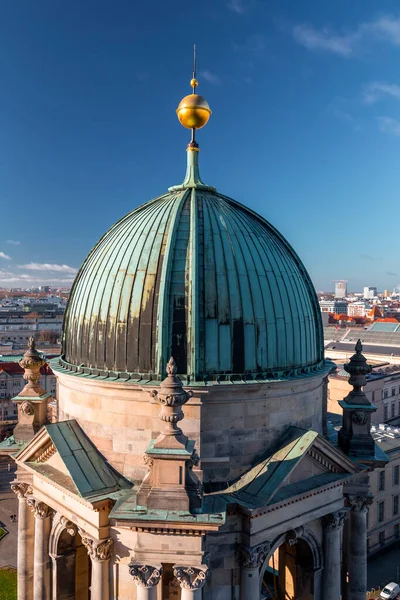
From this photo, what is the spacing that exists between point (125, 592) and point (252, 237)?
53.1 feet

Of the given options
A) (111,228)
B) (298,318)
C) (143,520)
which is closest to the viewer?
(143,520)

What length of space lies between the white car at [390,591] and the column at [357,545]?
3059 centimetres

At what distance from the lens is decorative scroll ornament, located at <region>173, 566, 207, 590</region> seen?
52.6 ft

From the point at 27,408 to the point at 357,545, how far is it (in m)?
19.2

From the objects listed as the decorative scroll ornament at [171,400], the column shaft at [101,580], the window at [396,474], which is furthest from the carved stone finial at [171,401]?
the window at [396,474]

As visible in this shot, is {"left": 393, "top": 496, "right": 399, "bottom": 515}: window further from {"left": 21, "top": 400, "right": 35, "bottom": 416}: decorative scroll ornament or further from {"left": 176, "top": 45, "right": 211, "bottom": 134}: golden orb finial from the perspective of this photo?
{"left": 176, "top": 45, "right": 211, "bottom": 134}: golden orb finial

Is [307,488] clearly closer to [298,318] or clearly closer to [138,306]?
[298,318]

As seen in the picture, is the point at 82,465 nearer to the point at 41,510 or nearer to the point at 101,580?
the point at 101,580

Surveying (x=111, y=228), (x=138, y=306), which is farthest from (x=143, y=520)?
(x=111, y=228)

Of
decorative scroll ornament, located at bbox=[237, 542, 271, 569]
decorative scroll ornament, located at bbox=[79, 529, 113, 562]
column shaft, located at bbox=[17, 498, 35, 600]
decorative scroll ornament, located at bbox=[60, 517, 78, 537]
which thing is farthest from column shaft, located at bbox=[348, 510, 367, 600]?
column shaft, located at bbox=[17, 498, 35, 600]

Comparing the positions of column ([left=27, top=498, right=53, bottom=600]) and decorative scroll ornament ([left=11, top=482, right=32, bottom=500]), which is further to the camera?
decorative scroll ornament ([left=11, top=482, right=32, bottom=500])

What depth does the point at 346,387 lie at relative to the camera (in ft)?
254

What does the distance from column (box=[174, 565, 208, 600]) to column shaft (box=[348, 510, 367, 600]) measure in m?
10.6

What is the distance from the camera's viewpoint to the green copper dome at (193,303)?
62.0 feet
